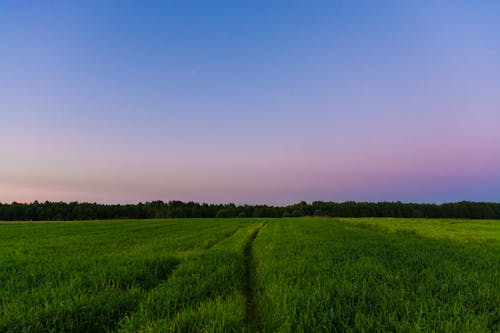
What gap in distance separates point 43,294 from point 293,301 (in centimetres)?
564

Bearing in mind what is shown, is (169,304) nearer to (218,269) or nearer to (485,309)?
(218,269)

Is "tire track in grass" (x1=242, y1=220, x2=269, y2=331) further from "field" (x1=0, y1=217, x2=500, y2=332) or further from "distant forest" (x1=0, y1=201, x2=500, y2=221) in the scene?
"distant forest" (x1=0, y1=201, x2=500, y2=221)

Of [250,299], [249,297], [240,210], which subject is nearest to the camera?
[250,299]

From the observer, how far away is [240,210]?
5226 inches

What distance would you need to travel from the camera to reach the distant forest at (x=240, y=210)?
344ft

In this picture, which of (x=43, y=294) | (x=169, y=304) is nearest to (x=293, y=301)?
(x=169, y=304)

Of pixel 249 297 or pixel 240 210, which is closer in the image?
pixel 249 297

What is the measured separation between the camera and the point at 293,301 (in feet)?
17.7

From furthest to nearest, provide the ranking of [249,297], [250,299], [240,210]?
[240,210] < [249,297] < [250,299]

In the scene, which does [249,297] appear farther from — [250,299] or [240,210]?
[240,210]

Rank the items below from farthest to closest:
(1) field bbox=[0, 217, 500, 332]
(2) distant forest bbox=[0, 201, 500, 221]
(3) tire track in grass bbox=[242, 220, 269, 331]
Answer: (2) distant forest bbox=[0, 201, 500, 221], (3) tire track in grass bbox=[242, 220, 269, 331], (1) field bbox=[0, 217, 500, 332]

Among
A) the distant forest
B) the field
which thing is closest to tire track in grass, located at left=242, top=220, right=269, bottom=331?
the field

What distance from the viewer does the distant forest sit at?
104819 mm

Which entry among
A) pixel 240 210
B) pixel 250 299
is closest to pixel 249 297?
pixel 250 299
